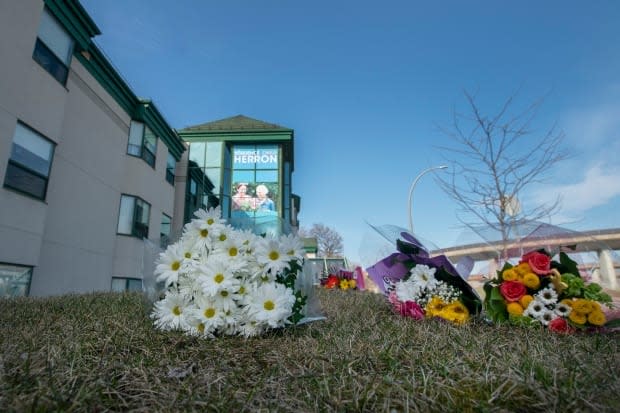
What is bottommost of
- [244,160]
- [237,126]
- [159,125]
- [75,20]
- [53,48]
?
[53,48]

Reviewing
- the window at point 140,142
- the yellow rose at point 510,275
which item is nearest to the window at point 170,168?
the window at point 140,142

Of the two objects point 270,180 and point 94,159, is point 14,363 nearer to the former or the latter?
point 94,159

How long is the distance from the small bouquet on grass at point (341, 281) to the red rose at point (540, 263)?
6648 millimetres

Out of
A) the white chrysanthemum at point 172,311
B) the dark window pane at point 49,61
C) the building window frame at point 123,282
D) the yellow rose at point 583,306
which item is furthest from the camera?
the building window frame at point 123,282

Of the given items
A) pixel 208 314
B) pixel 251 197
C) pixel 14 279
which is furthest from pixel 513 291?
pixel 251 197

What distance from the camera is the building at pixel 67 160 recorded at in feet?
25.1

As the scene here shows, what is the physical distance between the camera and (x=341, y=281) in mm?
9820

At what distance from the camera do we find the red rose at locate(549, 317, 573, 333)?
2744 mm

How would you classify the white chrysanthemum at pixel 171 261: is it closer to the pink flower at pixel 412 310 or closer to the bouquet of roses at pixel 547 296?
the pink flower at pixel 412 310

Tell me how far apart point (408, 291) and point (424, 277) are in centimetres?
23

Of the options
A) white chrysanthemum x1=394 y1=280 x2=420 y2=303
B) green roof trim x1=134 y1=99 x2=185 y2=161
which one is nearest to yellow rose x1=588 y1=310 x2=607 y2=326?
white chrysanthemum x1=394 y1=280 x2=420 y2=303

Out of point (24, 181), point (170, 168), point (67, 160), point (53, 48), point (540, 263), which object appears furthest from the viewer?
point (170, 168)

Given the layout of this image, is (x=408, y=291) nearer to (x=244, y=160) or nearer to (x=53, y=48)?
(x=53, y=48)

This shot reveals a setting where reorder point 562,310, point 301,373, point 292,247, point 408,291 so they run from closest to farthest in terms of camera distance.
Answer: point 301,373 < point 292,247 < point 562,310 < point 408,291
